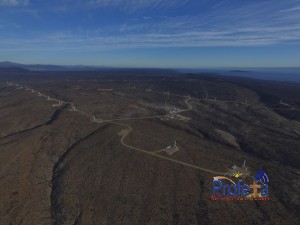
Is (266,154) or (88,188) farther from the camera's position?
(266,154)

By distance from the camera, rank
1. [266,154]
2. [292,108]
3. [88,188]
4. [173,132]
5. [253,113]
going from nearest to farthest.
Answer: [88,188] → [266,154] → [173,132] → [253,113] → [292,108]

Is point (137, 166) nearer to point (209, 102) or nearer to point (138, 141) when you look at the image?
point (138, 141)

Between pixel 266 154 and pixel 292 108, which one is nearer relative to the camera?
pixel 266 154

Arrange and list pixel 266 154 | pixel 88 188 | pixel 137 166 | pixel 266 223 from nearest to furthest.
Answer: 1. pixel 266 223
2. pixel 88 188
3. pixel 137 166
4. pixel 266 154

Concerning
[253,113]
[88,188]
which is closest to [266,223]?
[88,188]

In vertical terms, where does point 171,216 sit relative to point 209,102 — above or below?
above

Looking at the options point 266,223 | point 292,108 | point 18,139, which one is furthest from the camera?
point 292,108

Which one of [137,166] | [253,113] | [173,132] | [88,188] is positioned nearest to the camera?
[88,188]

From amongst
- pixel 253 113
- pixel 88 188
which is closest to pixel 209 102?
pixel 253 113

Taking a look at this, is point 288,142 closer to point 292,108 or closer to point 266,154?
point 266,154
